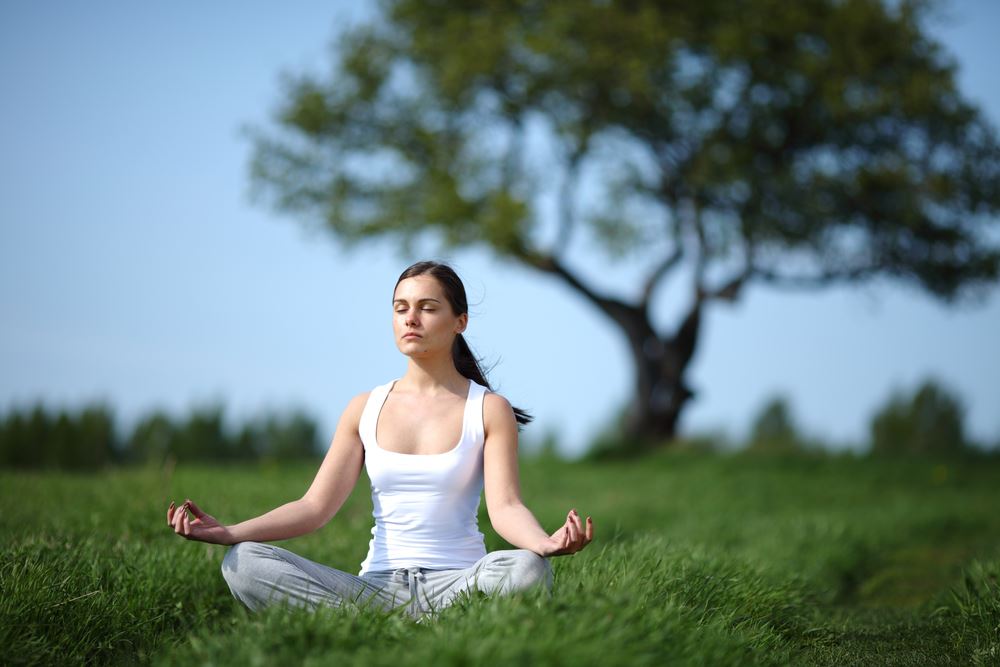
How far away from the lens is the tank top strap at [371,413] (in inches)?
159

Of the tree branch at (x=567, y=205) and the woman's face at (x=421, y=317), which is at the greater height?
the tree branch at (x=567, y=205)

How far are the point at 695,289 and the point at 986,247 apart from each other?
5.03 metres

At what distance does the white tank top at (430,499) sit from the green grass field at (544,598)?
32 cm

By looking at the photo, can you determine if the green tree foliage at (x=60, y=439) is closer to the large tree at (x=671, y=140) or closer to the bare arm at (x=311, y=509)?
the large tree at (x=671, y=140)

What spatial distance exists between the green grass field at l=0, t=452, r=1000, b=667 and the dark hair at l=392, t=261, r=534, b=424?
970mm

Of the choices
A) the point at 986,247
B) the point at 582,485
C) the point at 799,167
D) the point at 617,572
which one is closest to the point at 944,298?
the point at 986,247

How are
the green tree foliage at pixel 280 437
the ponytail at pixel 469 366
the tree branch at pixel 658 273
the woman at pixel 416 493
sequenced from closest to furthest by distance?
the woman at pixel 416 493 < the ponytail at pixel 469 366 < the green tree foliage at pixel 280 437 < the tree branch at pixel 658 273

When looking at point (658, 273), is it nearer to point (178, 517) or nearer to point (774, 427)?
point (774, 427)

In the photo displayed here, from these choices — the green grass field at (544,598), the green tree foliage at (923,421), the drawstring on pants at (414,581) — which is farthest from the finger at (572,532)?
the green tree foliage at (923,421)

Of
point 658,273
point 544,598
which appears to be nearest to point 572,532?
point 544,598

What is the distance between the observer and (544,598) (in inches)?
137

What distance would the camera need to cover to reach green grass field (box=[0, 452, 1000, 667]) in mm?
3275

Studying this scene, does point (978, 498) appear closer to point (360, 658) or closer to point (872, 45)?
point (872, 45)

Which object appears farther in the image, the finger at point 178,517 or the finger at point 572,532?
the finger at point 178,517
